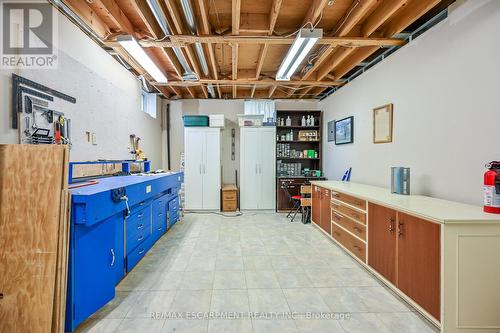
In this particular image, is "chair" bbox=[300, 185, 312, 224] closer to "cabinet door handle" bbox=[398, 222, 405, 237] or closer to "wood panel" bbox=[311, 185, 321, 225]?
"wood panel" bbox=[311, 185, 321, 225]

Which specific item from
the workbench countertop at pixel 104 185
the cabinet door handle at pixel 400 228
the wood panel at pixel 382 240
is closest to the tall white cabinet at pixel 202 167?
the workbench countertop at pixel 104 185

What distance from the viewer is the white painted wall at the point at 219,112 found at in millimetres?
6926

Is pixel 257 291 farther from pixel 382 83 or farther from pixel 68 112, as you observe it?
pixel 382 83

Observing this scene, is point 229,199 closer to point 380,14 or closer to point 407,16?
point 380,14

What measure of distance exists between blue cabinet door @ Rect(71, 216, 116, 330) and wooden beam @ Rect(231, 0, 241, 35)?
2480mm

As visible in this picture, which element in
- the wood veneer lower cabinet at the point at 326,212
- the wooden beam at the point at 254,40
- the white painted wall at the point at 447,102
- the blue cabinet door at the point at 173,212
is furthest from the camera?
the blue cabinet door at the point at 173,212

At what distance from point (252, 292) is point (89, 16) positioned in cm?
356

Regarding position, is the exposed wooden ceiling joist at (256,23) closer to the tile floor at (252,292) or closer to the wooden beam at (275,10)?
the wooden beam at (275,10)

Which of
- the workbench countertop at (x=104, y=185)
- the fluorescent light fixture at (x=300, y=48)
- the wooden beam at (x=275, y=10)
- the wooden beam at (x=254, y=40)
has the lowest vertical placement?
the workbench countertop at (x=104, y=185)

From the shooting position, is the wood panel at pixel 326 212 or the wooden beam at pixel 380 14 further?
the wood panel at pixel 326 212

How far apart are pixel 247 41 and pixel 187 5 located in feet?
3.06

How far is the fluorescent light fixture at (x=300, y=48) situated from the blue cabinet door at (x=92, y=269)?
115 inches

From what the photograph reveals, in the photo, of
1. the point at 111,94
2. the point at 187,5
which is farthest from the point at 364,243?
the point at 111,94

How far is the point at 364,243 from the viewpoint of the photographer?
308 centimetres
